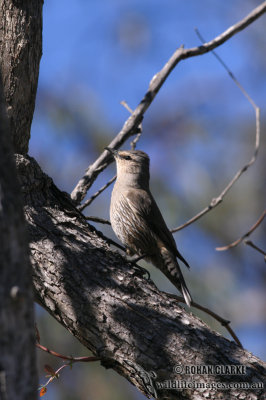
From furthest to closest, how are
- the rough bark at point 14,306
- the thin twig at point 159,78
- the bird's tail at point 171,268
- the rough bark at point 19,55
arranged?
the bird's tail at point 171,268 < the thin twig at point 159,78 < the rough bark at point 19,55 < the rough bark at point 14,306

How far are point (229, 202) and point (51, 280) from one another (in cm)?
660

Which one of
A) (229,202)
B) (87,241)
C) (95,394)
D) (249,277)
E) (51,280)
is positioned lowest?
(95,394)

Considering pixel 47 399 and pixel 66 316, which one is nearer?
pixel 66 316

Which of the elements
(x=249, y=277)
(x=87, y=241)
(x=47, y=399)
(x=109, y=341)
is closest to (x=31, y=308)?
(x=109, y=341)

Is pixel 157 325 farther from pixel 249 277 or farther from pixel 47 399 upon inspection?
pixel 249 277

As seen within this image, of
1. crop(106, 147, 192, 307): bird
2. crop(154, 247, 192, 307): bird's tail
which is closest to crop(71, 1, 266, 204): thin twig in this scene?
crop(106, 147, 192, 307): bird

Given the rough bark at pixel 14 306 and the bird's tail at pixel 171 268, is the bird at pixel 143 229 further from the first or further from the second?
the rough bark at pixel 14 306

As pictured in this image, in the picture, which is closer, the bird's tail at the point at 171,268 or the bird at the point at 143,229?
the bird's tail at the point at 171,268

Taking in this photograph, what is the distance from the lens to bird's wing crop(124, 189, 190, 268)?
13.3 feet

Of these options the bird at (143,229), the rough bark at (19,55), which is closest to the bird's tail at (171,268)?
the bird at (143,229)

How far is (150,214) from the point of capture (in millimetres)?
4230

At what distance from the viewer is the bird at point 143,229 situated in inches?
158

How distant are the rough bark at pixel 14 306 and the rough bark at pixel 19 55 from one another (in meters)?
1.62

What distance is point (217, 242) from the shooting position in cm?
879
